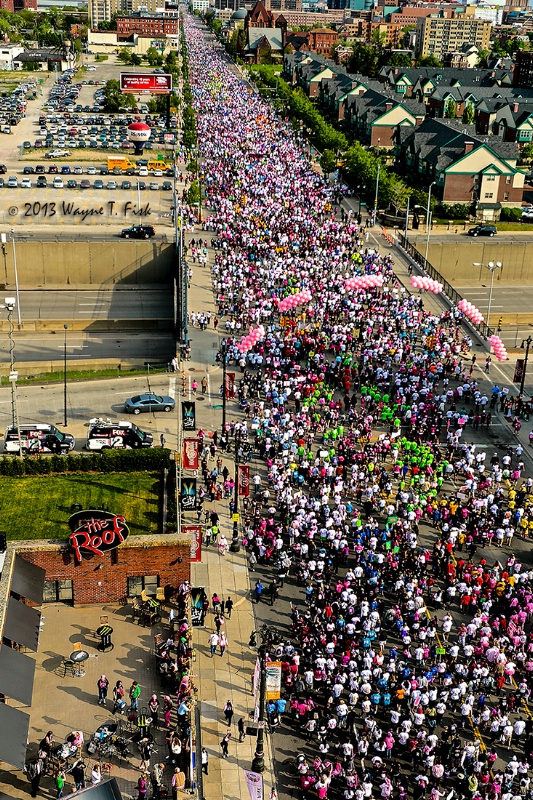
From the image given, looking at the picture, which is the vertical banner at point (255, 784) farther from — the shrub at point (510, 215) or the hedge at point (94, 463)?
the shrub at point (510, 215)

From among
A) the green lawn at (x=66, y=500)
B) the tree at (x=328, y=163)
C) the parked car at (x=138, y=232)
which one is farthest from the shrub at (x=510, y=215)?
the green lawn at (x=66, y=500)

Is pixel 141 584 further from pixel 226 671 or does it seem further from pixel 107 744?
pixel 107 744

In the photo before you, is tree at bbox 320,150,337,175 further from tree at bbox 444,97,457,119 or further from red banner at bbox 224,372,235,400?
red banner at bbox 224,372,235,400

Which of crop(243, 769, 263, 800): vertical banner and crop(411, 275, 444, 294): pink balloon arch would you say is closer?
crop(243, 769, 263, 800): vertical banner

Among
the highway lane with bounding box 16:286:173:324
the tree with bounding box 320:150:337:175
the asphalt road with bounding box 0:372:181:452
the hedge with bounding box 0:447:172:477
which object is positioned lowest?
the highway lane with bounding box 16:286:173:324

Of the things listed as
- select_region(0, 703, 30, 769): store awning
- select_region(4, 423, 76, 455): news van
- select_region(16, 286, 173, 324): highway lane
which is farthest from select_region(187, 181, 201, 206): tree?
select_region(0, 703, 30, 769): store awning

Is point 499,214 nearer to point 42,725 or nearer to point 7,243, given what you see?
point 7,243

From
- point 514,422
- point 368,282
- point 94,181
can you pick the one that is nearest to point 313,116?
point 94,181

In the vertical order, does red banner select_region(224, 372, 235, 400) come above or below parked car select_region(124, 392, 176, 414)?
above
